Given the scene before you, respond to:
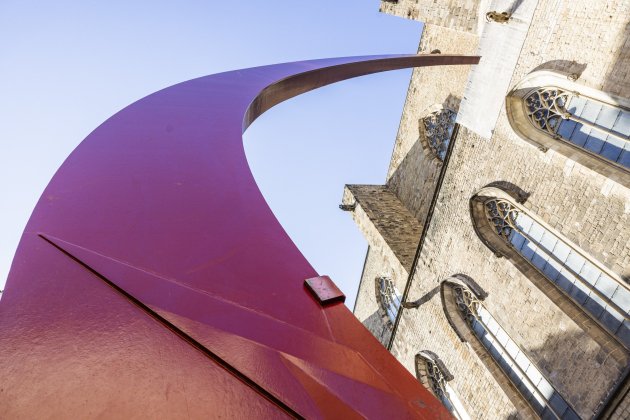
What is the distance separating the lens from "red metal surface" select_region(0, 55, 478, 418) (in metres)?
1.11

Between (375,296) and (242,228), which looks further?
(375,296)

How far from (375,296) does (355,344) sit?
1091 centimetres

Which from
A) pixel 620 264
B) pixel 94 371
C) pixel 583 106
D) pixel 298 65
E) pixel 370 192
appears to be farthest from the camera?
pixel 370 192

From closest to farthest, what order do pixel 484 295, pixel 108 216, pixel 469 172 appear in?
pixel 108 216, pixel 484 295, pixel 469 172

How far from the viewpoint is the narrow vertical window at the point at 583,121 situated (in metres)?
5.49

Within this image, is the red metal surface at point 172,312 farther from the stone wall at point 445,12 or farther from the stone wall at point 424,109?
the stone wall at point 424,109

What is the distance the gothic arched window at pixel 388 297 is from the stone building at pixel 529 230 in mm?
1281

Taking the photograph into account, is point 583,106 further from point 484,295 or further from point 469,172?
point 484,295

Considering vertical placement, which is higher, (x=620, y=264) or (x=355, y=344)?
(x=355, y=344)

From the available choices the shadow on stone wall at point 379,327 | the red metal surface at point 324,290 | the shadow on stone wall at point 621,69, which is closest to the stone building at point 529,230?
the shadow on stone wall at point 621,69

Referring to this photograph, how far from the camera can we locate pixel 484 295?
718cm

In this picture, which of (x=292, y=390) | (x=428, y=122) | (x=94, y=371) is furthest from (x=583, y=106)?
(x=94, y=371)

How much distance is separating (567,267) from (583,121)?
2.20 metres

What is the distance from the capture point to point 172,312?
1.38 metres
